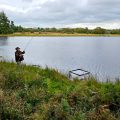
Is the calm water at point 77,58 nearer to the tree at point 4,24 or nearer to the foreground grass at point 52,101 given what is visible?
the foreground grass at point 52,101

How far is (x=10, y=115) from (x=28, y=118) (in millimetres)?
451

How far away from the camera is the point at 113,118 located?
329 inches

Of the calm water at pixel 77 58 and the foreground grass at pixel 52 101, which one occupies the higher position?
the foreground grass at pixel 52 101

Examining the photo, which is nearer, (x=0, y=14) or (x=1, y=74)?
(x=1, y=74)

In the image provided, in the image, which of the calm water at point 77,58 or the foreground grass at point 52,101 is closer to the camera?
the foreground grass at point 52,101

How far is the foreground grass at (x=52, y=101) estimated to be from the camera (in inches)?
339

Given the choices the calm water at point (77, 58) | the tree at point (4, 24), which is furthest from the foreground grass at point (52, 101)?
the tree at point (4, 24)

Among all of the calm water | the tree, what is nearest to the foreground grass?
the calm water

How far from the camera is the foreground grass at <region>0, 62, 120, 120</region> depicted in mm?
8602

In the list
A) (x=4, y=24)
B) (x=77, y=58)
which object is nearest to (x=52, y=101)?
(x=77, y=58)

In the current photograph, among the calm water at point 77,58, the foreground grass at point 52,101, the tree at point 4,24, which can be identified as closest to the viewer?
the foreground grass at point 52,101

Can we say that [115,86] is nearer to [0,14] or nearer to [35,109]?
[35,109]

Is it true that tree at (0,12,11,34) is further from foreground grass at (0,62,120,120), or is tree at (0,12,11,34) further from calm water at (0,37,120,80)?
foreground grass at (0,62,120,120)

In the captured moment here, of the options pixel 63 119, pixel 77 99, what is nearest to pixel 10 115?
pixel 63 119
